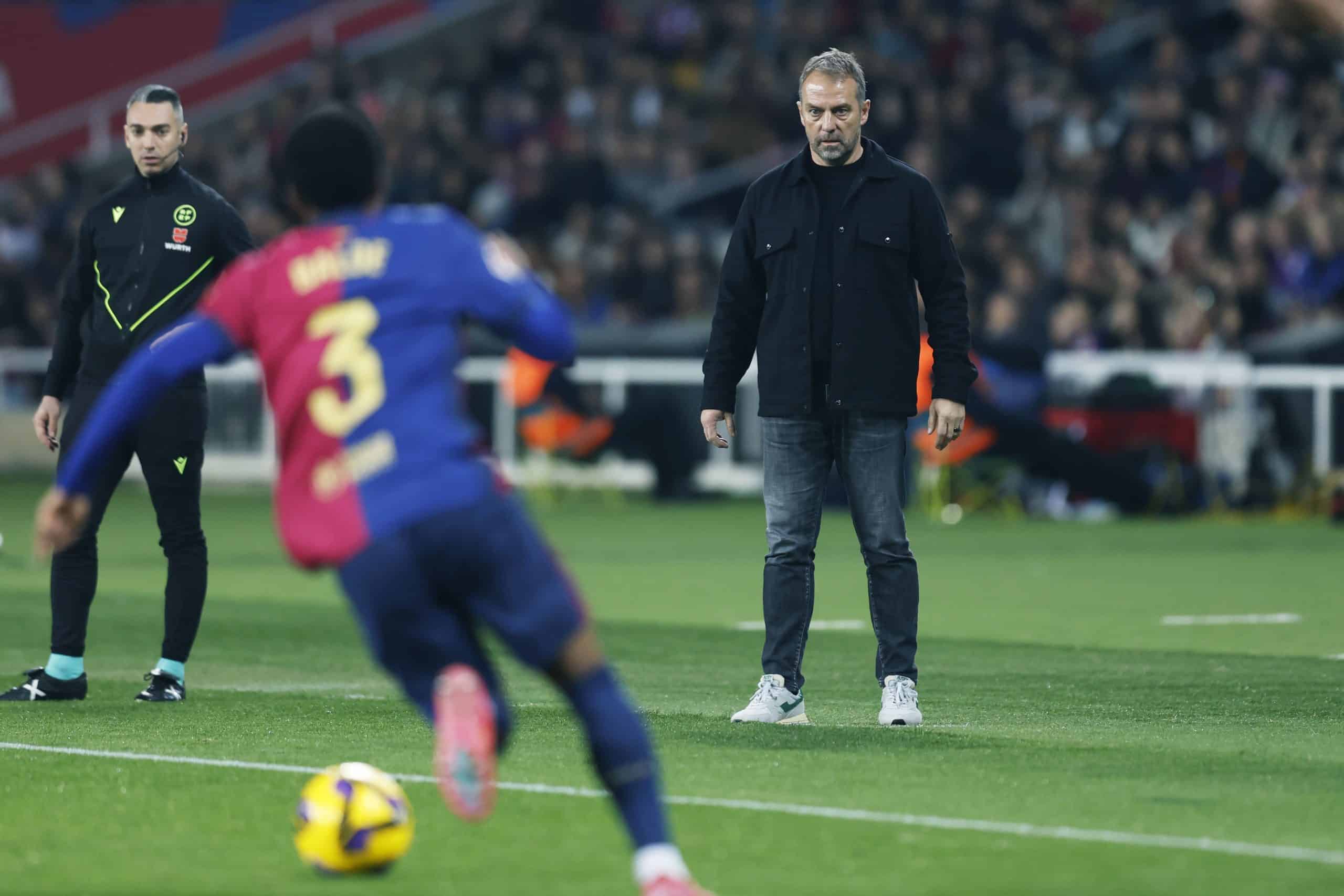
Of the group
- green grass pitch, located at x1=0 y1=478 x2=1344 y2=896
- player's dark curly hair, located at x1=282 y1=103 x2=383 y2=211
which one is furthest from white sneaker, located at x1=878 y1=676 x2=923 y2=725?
player's dark curly hair, located at x1=282 y1=103 x2=383 y2=211

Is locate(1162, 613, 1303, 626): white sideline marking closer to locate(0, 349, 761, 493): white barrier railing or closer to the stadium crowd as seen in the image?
the stadium crowd

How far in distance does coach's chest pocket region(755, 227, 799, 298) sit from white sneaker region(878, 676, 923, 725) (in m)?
1.46

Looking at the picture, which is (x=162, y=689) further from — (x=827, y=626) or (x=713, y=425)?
(x=827, y=626)

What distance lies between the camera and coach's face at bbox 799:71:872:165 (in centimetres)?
877

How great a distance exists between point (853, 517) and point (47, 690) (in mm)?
3318

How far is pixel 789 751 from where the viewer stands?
26.8 ft

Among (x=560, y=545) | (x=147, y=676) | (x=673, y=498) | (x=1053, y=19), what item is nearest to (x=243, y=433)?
A: (x=673, y=498)

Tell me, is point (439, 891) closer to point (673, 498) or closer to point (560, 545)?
point (560, 545)

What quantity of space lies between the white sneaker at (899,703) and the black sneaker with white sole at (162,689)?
9.26 feet

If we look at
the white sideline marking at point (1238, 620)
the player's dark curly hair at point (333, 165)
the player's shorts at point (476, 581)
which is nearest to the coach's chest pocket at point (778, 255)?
the player's dark curly hair at point (333, 165)

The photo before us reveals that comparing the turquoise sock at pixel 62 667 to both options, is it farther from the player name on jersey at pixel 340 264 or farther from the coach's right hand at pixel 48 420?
the player name on jersey at pixel 340 264

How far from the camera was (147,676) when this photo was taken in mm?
9953

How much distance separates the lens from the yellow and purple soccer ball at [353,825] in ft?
19.9

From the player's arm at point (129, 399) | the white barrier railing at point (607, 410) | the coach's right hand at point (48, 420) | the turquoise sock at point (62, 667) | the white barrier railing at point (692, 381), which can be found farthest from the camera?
the white barrier railing at point (607, 410)
